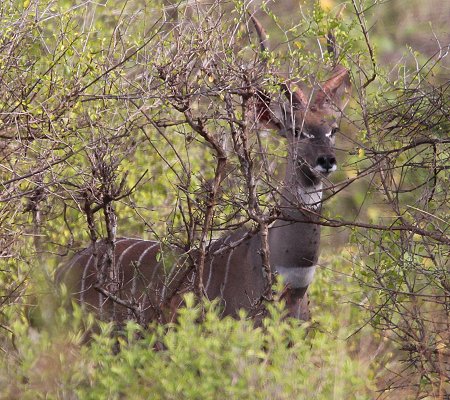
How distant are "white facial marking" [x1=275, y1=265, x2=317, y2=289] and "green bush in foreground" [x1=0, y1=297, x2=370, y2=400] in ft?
6.45

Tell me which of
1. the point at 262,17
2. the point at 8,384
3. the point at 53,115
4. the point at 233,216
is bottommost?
the point at 8,384

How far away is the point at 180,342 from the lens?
10.8 feet

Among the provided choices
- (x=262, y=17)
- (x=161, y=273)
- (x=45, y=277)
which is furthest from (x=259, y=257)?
(x=262, y=17)

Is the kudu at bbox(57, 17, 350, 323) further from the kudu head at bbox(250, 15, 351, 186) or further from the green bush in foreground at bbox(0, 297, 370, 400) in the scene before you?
the green bush in foreground at bbox(0, 297, 370, 400)

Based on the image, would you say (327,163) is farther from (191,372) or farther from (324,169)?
(191,372)

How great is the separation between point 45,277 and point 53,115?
27.5 inches

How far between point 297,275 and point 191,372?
2198mm

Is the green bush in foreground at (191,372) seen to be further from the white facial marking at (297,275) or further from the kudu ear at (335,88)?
the kudu ear at (335,88)

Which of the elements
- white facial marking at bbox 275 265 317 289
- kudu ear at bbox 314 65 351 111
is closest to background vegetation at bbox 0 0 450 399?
kudu ear at bbox 314 65 351 111

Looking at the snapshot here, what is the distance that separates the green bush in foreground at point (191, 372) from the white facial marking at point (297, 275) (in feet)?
6.45

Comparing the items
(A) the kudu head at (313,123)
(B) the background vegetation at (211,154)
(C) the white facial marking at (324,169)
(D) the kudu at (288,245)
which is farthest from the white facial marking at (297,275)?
(C) the white facial marking at (324,169)

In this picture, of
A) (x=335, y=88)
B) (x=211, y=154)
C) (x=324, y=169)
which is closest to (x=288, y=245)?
(x=324, y=169)

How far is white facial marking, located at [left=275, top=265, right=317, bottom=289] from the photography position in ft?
17.6

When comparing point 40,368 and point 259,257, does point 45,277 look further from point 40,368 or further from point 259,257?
point 40,368
